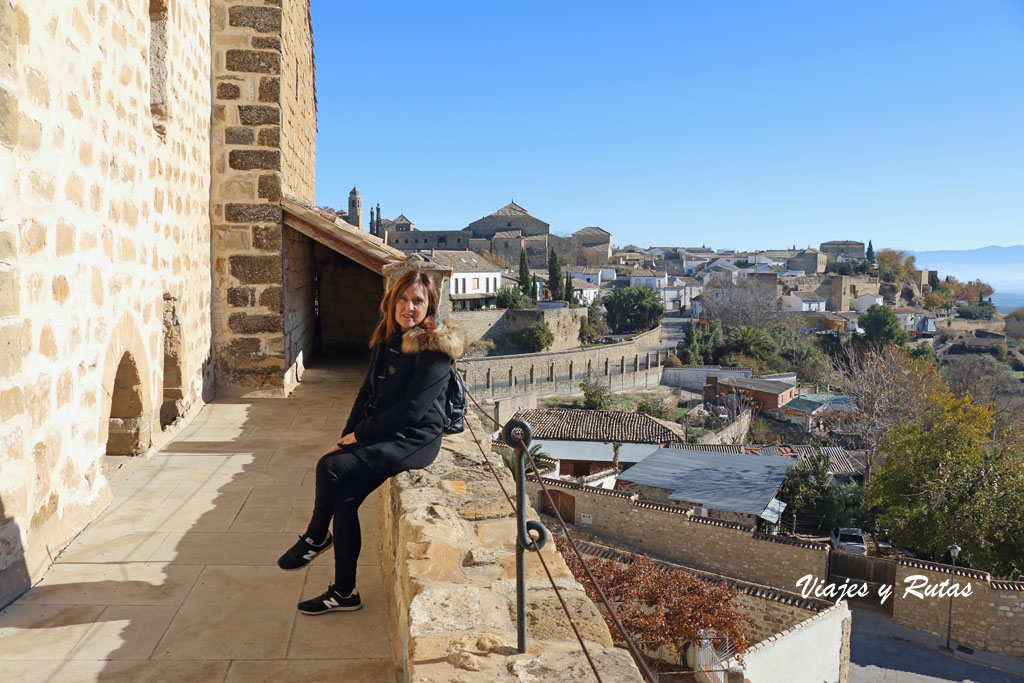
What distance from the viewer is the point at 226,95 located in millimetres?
6820

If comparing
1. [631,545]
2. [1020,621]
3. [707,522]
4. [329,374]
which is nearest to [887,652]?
[1020,621]

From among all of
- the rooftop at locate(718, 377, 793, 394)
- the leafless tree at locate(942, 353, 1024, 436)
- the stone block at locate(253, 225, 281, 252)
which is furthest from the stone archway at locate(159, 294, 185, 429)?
the rooftop at locate(718, 377, 793, 394)

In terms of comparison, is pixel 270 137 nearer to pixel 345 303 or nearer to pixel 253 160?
pixel 253 160

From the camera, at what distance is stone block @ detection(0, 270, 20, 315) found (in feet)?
8.53

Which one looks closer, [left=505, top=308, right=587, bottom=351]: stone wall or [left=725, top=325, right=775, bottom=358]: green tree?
[left=505, top=308, right=587, bottom=351]: stone wall

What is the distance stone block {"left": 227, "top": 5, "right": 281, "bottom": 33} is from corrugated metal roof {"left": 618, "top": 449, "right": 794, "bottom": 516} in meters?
16.1

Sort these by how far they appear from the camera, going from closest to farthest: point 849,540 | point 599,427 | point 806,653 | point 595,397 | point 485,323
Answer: point 806,653 → point 849,540 → point 599,427 → point 595,397 → point 485,323

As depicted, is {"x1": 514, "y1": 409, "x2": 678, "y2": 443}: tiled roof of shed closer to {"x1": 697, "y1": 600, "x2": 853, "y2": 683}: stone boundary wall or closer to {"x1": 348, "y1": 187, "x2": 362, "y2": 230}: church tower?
{"x1": 697, "y1": 600, "x2": 853, "y2": 683}: stone boundary wall

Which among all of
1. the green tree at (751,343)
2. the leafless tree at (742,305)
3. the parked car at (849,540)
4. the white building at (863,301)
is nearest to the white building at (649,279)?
the leafless tree at (742,305)

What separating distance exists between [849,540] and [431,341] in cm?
1966

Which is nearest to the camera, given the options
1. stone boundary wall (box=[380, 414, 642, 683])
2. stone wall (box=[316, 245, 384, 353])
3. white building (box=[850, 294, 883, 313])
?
stone boundary wall (box=[380, 414, 642, 683])

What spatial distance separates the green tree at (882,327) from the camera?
51.5 meters

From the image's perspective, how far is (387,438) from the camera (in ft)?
9.87

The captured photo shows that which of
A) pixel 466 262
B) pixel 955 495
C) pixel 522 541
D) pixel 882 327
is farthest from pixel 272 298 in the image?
pixel 882 327
